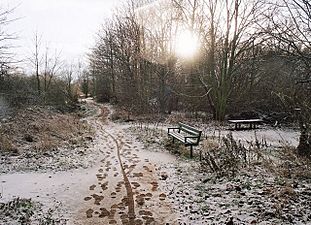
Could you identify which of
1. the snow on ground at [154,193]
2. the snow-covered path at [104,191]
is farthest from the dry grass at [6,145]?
the snow-covered path at [104,191]

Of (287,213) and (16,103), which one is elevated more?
(16,103)

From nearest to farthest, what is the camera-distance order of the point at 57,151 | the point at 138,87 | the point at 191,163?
the point at 191,163 → the point at 57,151 → the point at 138,87

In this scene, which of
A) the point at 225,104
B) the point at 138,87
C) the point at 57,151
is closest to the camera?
the point at 57,151

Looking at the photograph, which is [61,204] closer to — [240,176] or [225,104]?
[240,176]

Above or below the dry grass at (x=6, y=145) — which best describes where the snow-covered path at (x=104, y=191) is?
below

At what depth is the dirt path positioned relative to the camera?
5.66 meters

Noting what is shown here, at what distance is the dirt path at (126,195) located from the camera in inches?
223

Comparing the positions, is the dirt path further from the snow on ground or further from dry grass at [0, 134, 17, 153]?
dry grass at [0, 134, 17, 153]

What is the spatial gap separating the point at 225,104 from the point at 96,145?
11.1m

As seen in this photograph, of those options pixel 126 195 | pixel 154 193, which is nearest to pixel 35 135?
pixel 126 195

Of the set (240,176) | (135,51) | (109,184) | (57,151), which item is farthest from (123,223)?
(135,51)

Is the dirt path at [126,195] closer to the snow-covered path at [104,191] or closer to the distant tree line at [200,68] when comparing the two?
the snow-covered path at [104,191]

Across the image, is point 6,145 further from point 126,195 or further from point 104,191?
point 126,195

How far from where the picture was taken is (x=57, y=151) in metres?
11.2
